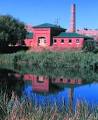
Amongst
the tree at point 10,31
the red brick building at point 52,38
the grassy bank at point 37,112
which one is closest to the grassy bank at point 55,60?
the tree at point 10,31

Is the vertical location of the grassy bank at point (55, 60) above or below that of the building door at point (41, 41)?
below

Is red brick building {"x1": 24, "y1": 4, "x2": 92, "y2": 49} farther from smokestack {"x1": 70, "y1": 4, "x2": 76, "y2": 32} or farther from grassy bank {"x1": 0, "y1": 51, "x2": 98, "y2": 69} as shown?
grassy bank {"x1": 0, "y1": 51, "x2": 98, "y2": 69}

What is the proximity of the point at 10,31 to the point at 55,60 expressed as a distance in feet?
50.7

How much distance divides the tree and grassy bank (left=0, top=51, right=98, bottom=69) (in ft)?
22.9

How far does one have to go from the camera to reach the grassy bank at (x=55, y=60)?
47.6 m

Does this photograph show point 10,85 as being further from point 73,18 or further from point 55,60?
point 73,18

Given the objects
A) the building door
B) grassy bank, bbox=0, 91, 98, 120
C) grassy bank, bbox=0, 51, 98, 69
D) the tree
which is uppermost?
the tree

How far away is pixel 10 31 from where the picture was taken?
207 feet

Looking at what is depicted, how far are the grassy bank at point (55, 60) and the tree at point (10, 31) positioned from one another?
6993 millimetres

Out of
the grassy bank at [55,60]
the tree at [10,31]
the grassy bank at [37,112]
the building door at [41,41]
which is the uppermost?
the tree at [10,31]

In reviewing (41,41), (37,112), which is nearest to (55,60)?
(41,41)

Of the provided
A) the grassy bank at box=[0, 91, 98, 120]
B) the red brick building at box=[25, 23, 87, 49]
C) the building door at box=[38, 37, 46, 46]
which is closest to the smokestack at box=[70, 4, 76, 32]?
the red brick building at box=[25, 23, 87, 49]

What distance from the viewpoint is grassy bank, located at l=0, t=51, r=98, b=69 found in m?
47.6

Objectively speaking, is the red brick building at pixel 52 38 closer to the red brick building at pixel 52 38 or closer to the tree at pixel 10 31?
the red brick building at pixel 52 38
